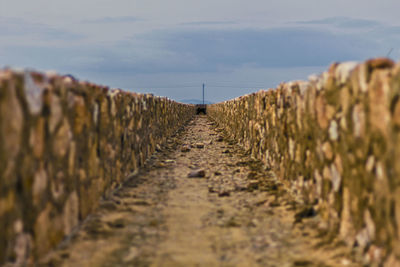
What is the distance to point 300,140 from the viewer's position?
4504 millimetres

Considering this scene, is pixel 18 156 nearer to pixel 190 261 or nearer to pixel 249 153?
pixel 190 261

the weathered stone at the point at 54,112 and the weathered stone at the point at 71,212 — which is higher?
the weathered stone at the point at 54,112

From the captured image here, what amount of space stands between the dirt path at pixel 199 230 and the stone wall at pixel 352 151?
0.78ft

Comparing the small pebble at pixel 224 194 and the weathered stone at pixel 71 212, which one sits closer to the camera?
the weathered stone at pixel 71 212

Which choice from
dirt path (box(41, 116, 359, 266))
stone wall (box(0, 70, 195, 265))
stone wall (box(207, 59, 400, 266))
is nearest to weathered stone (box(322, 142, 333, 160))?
stone wall (box(207, 59, 400, 266))

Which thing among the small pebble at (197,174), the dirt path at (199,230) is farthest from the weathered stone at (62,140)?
the small pebble at (197,174)

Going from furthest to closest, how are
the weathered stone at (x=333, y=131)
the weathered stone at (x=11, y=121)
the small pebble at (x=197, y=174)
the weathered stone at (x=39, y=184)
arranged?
the small pebble at (x=197, y=174), the weathered stone at (x=333, y=131), the weathered stone at (x=39, y=184), the weathered stone at (x=11, y=121)

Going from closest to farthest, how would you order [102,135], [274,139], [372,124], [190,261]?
[372,124] < [190,261] < [102,135] < [274,139]

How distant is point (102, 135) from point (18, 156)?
6.09ft

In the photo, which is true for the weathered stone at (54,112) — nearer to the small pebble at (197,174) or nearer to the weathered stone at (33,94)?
the weathered stone at (33,94)

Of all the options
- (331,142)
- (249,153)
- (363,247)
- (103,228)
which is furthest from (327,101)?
(249,153)

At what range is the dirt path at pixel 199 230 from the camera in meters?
2.87

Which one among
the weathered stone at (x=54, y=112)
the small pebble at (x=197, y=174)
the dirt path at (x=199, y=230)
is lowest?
the dirt path at (x=199, y=230)

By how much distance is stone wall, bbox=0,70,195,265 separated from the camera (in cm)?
237
